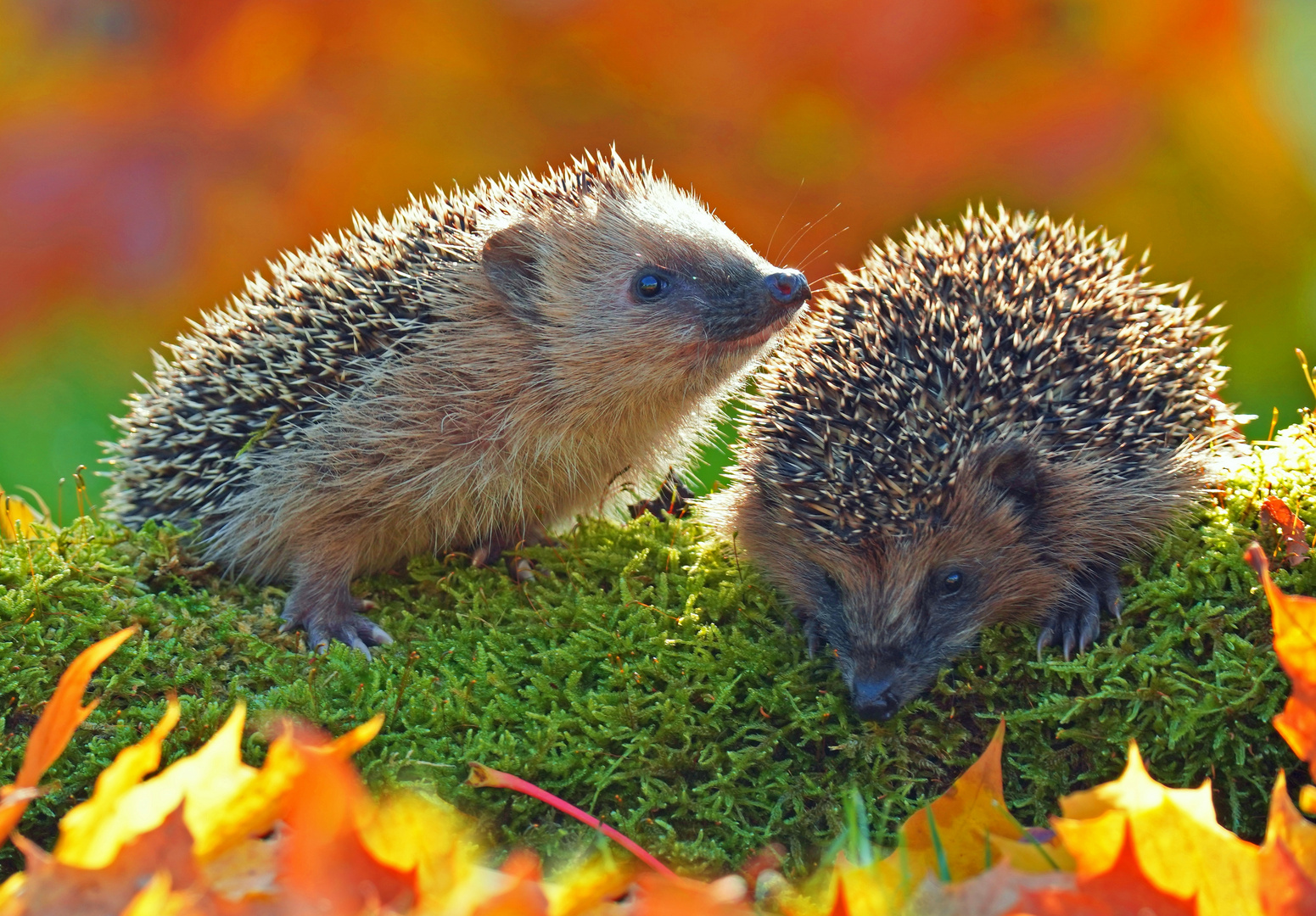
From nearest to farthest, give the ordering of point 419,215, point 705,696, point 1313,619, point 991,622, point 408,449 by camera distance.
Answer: point 1313,619 < point 705,696 < point 991,622 < point 408,449 < point 419,215

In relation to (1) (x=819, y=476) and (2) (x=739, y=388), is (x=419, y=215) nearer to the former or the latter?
(2) (x=739, y=388)

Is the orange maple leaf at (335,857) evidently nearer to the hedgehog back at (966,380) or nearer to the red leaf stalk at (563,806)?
the red leaf stalk at (563,806)

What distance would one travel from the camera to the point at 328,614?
3.04 metres

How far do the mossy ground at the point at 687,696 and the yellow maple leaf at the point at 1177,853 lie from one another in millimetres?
946

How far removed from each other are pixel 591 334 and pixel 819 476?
1000 mm

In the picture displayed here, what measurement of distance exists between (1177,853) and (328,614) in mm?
2314

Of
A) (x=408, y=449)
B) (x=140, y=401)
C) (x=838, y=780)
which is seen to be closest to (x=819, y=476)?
(x=838, y=780)

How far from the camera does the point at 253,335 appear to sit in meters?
3.36

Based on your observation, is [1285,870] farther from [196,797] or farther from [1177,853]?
[196,797]

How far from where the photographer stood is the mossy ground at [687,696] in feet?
7.48

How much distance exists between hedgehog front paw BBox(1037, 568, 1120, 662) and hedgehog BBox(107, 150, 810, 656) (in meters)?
1.20

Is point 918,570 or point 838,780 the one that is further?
point 918,570

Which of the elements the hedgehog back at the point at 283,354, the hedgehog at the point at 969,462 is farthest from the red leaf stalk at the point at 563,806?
the hedgehog back at the point at 283,354

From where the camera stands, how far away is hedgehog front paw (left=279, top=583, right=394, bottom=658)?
2965 millimetres
